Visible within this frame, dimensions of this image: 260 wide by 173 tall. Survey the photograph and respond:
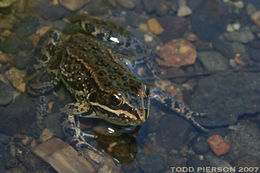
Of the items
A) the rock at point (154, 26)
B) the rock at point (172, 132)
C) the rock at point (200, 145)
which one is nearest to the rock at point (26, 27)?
the rock at point (154, 26)

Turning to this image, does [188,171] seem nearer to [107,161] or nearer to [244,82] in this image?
[107,161]

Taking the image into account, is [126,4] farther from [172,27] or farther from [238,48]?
[238,48]

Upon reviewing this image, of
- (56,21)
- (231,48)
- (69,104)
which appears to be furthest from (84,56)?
(231,48)

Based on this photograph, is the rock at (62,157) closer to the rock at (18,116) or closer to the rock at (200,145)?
the rock at (18,116)

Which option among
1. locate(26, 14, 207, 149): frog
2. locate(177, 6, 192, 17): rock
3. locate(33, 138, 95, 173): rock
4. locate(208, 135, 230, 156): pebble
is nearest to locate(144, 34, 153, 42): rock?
locate(26, 14, 207, 149): frog

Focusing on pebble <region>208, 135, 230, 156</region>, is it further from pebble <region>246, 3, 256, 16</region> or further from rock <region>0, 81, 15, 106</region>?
rock <region>0, 81, 15, 106</region>

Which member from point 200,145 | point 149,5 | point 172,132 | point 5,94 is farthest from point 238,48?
point 5,94
